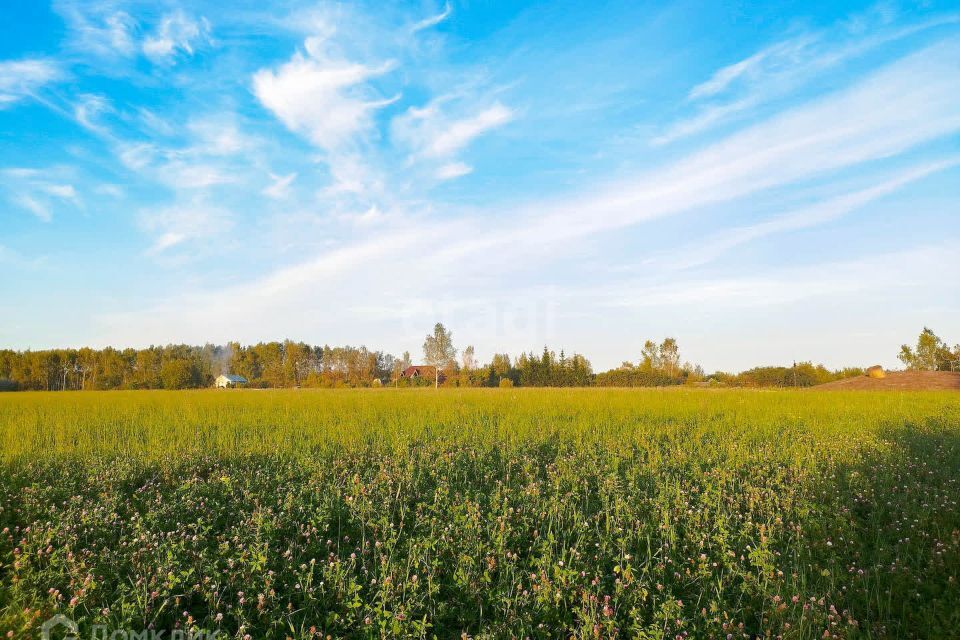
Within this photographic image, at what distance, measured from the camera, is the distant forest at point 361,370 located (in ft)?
175

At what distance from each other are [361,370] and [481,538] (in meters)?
69.1

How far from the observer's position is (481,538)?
16.0ft

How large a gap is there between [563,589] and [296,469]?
5.09m

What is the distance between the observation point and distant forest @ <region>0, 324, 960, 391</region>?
2101 inches

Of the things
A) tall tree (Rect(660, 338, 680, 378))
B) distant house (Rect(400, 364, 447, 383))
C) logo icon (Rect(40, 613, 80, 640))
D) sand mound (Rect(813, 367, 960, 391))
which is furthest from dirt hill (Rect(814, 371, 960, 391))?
distant house (Rect(400, 364, 447, 383))

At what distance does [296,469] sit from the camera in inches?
293

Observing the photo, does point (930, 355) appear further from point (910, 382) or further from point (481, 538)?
point (481, 538)

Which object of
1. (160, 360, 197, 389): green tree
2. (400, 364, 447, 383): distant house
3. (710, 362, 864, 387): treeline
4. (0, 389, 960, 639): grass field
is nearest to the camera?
(0, 389, 960, 639): grass field

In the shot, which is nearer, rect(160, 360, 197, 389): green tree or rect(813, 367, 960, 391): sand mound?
rect(813, 367, 960, 391): sand mound

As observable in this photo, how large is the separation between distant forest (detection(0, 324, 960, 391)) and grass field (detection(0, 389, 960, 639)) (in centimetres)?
4435

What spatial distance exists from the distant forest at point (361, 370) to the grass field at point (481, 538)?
44348 millimetres

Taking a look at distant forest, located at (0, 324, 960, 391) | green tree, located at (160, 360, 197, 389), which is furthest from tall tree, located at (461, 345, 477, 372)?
green tree, located at (160, 360, 197, 389)

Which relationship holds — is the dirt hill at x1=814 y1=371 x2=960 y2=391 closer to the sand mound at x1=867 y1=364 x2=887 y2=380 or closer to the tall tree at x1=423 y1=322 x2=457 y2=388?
the sand mound at x1=867 y1=364 x2=887 y2=380

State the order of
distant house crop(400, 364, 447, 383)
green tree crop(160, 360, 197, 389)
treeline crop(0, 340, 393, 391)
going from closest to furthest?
green tree crop(160, 360, 197, 389)
treeline crop(0, 340, 393, 391)
distant house crop(400, 364, 447, 383)
